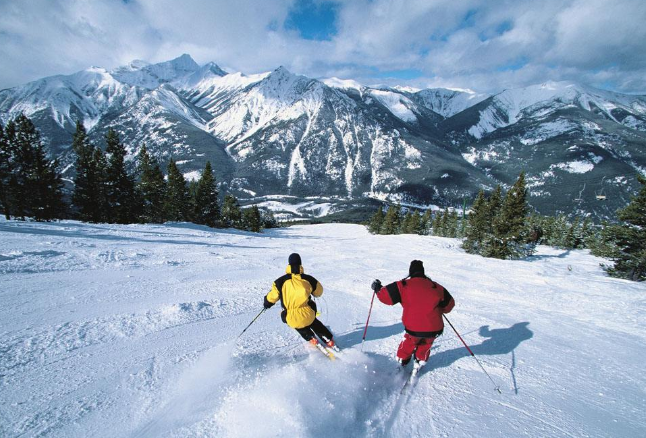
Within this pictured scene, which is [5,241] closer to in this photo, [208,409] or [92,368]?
[92,368]

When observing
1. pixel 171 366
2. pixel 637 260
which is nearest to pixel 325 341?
pixel 171 366

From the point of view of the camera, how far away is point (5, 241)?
9.85 m

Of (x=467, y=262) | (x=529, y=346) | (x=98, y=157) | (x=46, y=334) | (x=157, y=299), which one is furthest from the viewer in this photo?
(x=98, y=157)

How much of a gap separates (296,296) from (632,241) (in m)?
23.0

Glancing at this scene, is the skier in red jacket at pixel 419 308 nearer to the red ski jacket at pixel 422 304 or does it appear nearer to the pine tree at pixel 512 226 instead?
the red ski jacket at pixel 422 304

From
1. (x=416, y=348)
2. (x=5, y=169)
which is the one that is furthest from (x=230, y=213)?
(x=416, y=348)

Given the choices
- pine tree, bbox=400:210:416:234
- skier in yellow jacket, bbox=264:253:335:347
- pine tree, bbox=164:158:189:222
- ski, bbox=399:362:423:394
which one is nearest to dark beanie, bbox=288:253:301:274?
skier in yellow jacket, bbox=264:253:335:347

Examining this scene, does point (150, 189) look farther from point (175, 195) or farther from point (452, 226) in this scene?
point (452, 226)

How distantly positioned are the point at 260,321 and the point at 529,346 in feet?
19.4

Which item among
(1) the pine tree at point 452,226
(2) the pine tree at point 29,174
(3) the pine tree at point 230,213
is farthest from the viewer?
(1) the pine tree at point 452,226

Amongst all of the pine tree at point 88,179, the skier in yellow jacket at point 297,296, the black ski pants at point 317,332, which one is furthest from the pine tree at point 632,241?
the pine tree at point 88,179

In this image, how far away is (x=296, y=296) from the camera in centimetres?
487

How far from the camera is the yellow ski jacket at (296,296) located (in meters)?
4.87

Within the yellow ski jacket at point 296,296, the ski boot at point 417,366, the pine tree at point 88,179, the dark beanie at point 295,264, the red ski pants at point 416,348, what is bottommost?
the ski boot at point 417,366
